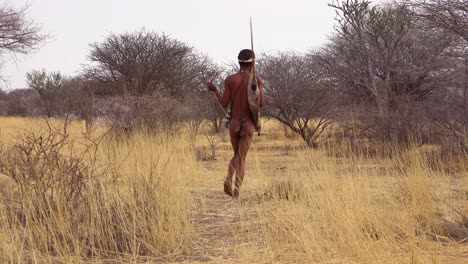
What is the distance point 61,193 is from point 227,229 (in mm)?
1174

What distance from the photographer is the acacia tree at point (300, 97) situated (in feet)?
45.2

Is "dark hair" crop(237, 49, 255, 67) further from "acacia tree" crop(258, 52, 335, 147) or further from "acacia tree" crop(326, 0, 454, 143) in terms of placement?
"acacia tree" crop(258, 52, 335, 147)

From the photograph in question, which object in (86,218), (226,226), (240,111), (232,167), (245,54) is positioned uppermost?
(245,54)

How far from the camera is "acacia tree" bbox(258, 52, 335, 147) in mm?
13766

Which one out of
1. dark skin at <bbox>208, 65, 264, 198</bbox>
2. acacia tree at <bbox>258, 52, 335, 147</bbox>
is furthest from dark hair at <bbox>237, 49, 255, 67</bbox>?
acacia tree at <bbox>258, 52, 335, 147</bbox>

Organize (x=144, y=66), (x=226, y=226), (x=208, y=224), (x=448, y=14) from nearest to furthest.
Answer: (x=226, y=226) < (x=208, y=224) < (x=448, y=14) < (x=144, y=66)

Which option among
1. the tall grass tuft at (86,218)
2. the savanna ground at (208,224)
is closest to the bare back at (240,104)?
the savanna ground at (208,224)

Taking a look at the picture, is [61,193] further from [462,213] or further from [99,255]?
[462,213]

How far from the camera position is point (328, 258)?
10.3 feet

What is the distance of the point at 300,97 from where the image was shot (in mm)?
14008

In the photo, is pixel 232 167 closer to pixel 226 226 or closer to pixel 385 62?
pixel 226 226

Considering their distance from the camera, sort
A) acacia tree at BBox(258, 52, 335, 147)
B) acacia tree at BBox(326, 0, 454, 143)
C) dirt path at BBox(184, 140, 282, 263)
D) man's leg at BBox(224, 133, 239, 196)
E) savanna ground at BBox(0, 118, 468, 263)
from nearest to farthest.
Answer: savanna ground at BBox(0, 118, 468, 263) → dirt path at BBox(184, 140, 282, 263) → man's leg at BBox(224, 133, 239, 196) → acacia tree at BBox(326, 0, 454, 143) → acacia tree at BBox(258, 52, 335, 147)

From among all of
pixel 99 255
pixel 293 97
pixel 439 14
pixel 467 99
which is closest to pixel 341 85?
pixel 293 97

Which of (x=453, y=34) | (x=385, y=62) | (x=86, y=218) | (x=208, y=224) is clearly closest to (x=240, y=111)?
(x=208, y=224)
